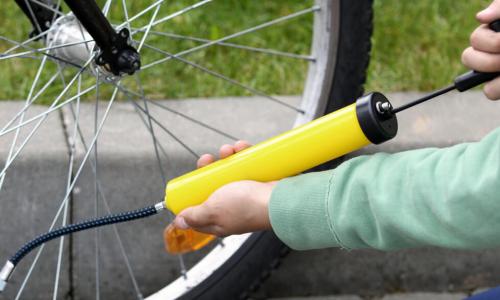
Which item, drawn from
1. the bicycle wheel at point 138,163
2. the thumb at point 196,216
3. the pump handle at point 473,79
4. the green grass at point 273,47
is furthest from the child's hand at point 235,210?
the green grass at point 273,47

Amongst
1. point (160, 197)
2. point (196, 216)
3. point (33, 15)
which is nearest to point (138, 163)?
point (160, 197)

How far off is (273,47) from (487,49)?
116cm

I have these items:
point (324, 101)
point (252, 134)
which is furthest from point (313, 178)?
point (252, 134)

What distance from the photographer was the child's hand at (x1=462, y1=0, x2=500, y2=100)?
105cm

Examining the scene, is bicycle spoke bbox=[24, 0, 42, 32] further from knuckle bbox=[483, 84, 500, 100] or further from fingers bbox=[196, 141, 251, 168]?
knuckle bbox=[483, 84, 500, 100]

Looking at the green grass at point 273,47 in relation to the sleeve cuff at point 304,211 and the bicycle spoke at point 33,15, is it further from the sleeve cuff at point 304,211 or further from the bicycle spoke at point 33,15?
the sleeve cuff at point 304,211

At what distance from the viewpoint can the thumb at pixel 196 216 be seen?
45.6 inches

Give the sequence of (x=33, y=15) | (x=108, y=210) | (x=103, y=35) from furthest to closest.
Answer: (x=108, y=210), (x=33, y=15), (x=103, y=35)

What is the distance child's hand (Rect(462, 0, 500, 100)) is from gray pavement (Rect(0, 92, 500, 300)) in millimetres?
751

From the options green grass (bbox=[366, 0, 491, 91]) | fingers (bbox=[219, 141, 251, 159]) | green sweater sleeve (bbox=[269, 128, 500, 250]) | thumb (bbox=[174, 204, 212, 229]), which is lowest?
green sweater sleeve (bbox=[269, 128, 500, 250])

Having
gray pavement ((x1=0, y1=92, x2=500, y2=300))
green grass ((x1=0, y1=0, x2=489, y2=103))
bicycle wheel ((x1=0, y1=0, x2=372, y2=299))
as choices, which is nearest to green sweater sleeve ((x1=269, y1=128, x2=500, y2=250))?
bicycle wheel ((x1=0, y1=0, x2=372, y2=299))

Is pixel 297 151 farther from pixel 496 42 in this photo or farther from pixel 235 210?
pixel 496 42

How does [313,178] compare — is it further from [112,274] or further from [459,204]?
[112,274]

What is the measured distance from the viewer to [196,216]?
1166 millimetres
